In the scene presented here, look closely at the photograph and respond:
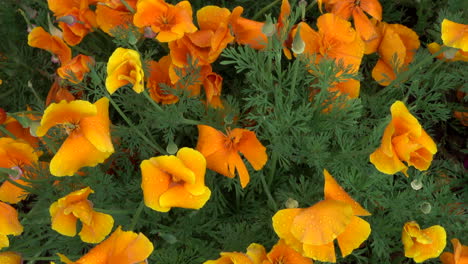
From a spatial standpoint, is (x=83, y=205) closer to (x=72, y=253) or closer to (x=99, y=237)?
(x=99, y=237)

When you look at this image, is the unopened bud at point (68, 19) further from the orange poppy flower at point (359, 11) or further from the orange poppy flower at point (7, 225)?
the orange poppy flower at point (359, 11)

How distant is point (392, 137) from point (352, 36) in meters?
0.29

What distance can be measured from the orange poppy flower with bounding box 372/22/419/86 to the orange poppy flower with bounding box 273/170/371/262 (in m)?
0.41

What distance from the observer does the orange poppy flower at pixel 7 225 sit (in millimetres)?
949

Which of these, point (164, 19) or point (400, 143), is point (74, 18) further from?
point (400, 143)

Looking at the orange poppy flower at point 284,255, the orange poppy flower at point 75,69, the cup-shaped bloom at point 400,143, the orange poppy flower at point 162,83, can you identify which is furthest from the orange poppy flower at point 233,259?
the orange poppy flower at point 75,69

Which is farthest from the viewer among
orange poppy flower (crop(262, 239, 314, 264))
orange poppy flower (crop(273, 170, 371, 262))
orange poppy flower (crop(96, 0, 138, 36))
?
orange poppy flower (crop(96, 0, 138, 36))

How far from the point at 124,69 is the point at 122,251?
1.09ft

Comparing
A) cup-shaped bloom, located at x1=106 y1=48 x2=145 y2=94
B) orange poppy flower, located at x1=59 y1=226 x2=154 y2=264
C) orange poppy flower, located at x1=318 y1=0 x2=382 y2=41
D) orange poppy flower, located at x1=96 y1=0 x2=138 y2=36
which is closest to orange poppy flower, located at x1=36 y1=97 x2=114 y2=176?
cup-shaped bloom, located at x1=106 y1=48 x2=145 y2=94

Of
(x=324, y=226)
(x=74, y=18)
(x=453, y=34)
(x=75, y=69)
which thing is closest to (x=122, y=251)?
(x=324, y=226)

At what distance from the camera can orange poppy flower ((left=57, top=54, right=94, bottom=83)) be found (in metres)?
1.11

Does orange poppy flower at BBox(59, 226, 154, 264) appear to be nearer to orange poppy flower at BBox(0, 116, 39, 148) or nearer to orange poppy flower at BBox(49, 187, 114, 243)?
orange poppy flower at BBox(49, 187, 114, 243)

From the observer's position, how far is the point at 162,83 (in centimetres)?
113

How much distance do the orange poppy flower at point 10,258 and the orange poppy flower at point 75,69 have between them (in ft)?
1.28
